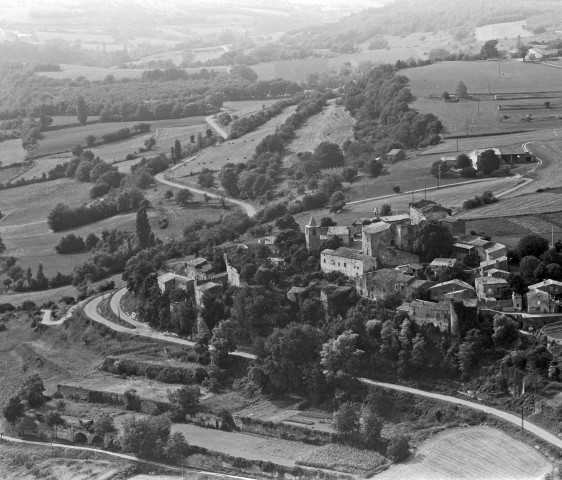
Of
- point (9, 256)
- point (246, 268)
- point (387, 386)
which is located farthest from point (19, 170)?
point (387, 386)

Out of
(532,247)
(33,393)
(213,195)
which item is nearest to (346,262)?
(532,247)

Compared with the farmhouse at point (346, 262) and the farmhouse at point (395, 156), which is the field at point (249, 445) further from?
the farmhouse at point (395, 156)

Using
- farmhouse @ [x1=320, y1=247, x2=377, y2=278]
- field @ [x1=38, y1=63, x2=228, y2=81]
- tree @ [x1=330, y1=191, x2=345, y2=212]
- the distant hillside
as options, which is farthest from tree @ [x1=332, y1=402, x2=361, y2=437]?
field @ [x1=38, y1=63, x2=228, y2=81]

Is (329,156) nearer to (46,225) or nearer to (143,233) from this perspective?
(143,233)

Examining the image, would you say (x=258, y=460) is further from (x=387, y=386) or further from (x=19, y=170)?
(x=19, y=170)

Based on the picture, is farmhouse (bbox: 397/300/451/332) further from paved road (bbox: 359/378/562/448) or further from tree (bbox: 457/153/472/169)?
tree (bbox: 457/153/472/169)

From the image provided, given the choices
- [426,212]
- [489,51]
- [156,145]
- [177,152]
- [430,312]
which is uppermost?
[489,51]

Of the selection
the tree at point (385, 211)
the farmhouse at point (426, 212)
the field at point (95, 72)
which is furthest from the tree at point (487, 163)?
the field at point (95, 72)
